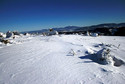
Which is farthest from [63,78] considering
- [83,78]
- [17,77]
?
[17,77]

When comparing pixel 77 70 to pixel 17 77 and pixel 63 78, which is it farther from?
pixel 17 77

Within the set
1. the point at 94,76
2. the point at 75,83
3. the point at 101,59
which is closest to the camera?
the point at 75,83

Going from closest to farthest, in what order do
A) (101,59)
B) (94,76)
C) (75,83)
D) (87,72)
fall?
(75,83), (94,76), (87,72), (101,59)

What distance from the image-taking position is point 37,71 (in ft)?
8.59

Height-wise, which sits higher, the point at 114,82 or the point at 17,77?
the point at 17,77

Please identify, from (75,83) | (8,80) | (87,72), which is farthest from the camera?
(87,72)

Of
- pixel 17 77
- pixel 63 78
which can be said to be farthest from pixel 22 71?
pixel 63 78

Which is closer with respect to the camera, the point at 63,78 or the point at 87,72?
the point at 63,78

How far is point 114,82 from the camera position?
211 centimetres

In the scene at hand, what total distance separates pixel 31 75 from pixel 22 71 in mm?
498

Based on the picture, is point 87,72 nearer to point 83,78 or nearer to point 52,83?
point 83,78

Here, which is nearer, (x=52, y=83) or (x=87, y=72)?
(x=52, y=83)

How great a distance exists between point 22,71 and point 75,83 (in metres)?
1.86

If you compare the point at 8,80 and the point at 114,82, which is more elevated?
the point at 8,80
